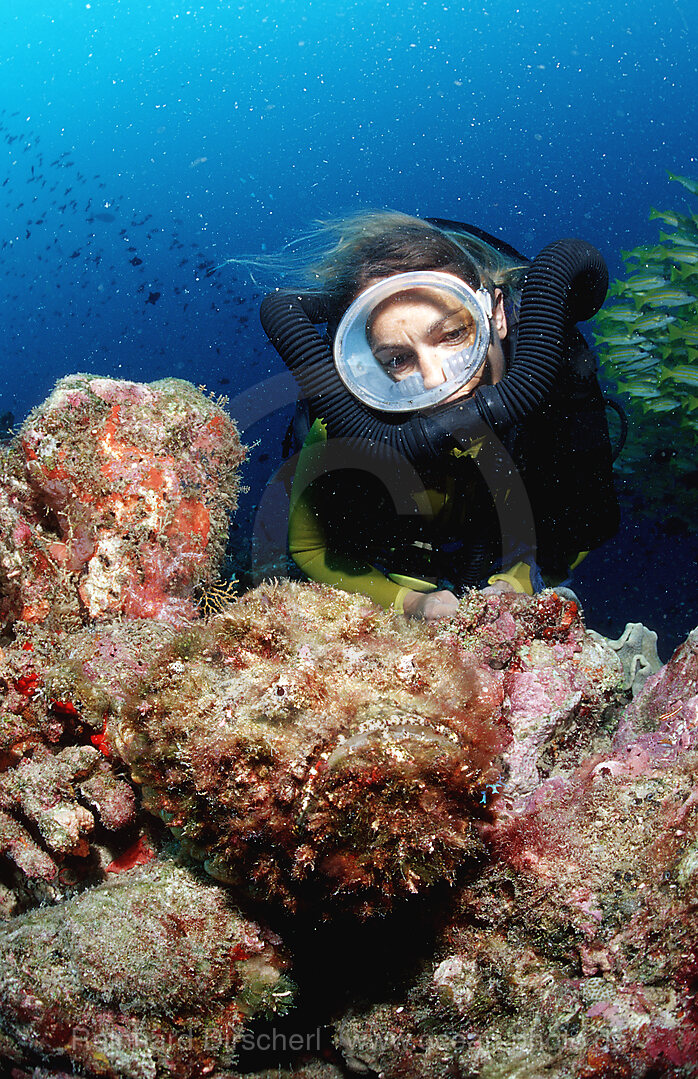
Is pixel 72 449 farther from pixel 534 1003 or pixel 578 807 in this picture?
pixel 534 1003

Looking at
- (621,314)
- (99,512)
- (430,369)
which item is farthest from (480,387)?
(621,314)

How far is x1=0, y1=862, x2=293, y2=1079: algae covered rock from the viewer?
1.59 m

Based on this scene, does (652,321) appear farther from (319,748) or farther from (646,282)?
(319,748)

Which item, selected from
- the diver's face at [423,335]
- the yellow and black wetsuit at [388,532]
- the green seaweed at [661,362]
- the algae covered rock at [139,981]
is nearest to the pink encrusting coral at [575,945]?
the algae covered rock at [139,981]

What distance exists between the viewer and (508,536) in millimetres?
Result: 3943

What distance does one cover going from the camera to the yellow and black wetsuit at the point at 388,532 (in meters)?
3.67

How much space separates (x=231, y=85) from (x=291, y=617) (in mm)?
86514

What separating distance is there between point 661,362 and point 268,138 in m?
76.3

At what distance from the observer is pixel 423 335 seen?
11.4 ft

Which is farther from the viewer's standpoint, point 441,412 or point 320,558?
point 320,558

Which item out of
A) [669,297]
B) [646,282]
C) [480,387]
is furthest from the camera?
[646,282]

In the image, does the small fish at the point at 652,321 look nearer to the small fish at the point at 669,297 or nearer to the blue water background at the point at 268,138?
the small fish at the point at 669,297

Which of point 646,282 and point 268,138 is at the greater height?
point 268,138

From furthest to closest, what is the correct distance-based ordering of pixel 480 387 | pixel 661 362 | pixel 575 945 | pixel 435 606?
pixel 661 362 < pixel 435 606 < pixel 480 387 < pixel 575 945
